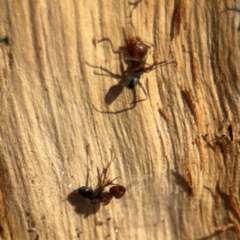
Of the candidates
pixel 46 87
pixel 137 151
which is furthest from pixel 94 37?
pixel 137 151

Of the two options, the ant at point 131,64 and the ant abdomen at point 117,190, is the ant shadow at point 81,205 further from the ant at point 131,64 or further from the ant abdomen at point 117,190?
the ant at point 131,64

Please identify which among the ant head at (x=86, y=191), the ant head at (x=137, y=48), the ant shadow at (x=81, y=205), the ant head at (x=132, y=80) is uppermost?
the ant head at (x=137, y=48)

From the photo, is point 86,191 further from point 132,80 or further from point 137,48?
point 137,48

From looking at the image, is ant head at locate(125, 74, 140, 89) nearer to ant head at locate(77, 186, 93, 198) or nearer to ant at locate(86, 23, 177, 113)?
ant at locate(86, 23, 177, 113)

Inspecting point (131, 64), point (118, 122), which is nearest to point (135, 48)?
point (131, 64)

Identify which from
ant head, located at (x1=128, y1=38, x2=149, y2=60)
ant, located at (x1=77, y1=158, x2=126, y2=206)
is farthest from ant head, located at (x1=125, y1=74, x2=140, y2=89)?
ant, located at (x1=77, y1=158, x2=126, y2=206)

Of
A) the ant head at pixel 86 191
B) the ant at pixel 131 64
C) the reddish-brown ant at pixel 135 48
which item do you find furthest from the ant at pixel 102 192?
the reddish-brown ant at pixel 135 48
